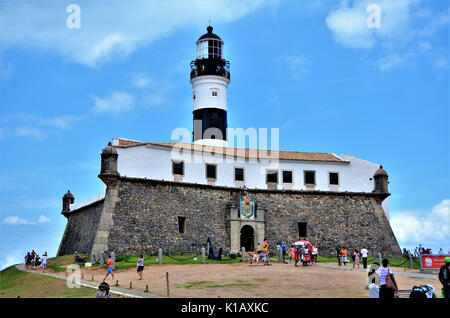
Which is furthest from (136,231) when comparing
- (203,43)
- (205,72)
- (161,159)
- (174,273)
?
(203,43)

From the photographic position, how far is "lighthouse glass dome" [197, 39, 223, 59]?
4719 centimetres

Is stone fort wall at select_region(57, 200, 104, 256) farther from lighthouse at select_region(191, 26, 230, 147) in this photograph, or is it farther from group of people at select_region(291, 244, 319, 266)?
group of people at select_region(291, 244, 319, 266)

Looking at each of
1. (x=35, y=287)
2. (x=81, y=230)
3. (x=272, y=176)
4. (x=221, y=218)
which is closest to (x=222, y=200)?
(x=221, y=218)

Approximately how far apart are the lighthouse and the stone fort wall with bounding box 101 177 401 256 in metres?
8.49

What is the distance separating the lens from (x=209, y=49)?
4741 centimetres

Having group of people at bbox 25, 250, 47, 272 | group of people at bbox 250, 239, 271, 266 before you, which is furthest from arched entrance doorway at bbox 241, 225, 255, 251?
group of people at bbox 25, 250, 47, 272

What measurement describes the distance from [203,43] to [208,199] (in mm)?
17604

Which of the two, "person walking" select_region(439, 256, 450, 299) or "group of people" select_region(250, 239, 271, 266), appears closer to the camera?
"person walking" select_region(439, 256, 450, 299)

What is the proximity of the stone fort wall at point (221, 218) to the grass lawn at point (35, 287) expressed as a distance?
524 cm

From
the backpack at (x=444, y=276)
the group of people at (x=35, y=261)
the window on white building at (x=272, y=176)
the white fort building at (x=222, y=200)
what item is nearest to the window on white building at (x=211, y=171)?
the white fort building at (x=222, y=200)

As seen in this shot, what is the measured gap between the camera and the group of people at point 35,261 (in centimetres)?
3100

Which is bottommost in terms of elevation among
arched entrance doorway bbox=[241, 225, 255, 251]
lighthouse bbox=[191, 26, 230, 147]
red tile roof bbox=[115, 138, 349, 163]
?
arched entrance doorway bbox=[241, 225, 255, 251]

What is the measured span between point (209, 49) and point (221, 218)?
17651 mm

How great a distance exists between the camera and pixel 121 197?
33125 millimetres
